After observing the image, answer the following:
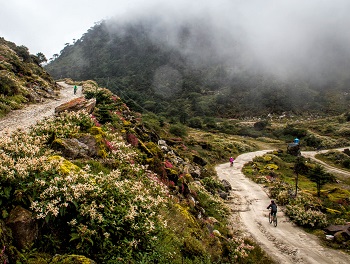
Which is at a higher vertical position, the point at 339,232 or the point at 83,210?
the point at 83,210

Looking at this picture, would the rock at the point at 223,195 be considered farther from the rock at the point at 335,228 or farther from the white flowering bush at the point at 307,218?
the rock at the point at 335,228

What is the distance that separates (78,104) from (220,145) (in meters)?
44.2

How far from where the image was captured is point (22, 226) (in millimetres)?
4594

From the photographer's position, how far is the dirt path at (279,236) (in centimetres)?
1337

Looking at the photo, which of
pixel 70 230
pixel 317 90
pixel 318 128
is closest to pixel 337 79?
pixel 317 90

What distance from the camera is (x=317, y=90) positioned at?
5778 inches

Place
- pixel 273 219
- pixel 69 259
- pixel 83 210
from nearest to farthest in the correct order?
pixel 69 259
pixel 83 210
pixel 273 219

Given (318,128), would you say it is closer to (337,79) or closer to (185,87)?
(185,87)

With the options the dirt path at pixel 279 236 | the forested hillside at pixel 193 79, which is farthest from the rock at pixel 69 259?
the forested hillside at pixel 193 79

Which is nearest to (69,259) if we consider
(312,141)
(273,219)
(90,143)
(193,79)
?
(90,143)

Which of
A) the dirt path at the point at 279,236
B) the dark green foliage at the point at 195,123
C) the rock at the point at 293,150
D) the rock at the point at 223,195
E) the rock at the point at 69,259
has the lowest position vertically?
the dirt path at the point at 279,236

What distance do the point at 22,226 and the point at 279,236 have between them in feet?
52.2

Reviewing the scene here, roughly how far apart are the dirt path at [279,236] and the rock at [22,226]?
12302 millimetres

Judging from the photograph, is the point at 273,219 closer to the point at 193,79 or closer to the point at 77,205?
the point at 77,205
